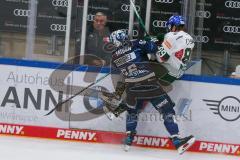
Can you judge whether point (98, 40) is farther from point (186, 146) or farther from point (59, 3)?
point (186, 146)

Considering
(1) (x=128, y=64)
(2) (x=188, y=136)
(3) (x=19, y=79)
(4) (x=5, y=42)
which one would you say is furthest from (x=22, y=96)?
(2) (x=188, y=136)

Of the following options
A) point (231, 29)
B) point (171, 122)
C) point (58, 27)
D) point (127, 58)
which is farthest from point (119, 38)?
point (231, 29)

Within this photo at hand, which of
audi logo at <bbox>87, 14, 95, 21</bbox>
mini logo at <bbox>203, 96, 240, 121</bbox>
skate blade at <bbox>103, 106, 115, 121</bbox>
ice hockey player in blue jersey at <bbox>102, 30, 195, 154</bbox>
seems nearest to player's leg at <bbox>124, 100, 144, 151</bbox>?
ice hockey player in blue jersey at <bbox>102, 30, 195, 154</bbox>

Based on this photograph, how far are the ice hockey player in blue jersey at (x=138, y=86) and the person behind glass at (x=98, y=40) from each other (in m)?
0.39

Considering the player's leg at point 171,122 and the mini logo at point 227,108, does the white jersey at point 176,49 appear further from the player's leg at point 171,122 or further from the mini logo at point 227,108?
the mini logo at point 227,108

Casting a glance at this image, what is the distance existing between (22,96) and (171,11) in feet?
7.20

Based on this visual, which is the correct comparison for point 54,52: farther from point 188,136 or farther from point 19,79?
point 188,136

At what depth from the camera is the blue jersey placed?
8.02 m

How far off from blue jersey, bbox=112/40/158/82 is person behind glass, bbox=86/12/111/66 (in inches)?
16.6

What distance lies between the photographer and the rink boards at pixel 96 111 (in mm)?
8273

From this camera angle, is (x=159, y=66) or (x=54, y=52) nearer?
(x=159, y=66)

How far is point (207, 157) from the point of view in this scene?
8148mm

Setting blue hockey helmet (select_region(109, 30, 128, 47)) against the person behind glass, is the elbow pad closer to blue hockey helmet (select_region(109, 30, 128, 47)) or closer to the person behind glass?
blue hockey helmet (select_region(109, 30, 128, 47))

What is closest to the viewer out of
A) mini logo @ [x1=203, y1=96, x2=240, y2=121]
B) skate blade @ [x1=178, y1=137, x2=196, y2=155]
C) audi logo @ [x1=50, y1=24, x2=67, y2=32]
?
skate blade @ [x1=178, y1=137, x2=196, y2=155]
